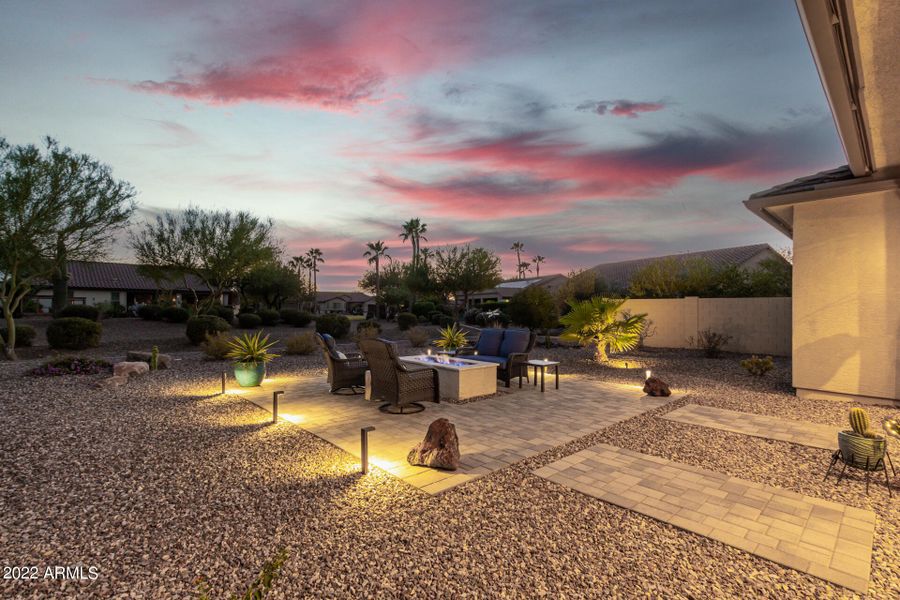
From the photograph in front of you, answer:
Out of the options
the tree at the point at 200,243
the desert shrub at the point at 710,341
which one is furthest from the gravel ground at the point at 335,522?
the tree at the point at 200,243

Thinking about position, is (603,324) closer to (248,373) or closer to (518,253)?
(248,373)

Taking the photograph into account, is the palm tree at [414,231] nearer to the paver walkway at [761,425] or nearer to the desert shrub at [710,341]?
the desert shrub at [710,341]

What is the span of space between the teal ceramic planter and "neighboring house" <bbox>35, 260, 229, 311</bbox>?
96.3 feet

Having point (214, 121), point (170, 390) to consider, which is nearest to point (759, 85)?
point (214, 121)

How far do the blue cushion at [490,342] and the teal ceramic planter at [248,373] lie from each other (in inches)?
176

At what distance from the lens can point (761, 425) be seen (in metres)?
5.46

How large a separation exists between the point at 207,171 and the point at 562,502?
45.7ft

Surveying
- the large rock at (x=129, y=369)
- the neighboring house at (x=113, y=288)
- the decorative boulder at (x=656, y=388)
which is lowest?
the decorative boulder at (x=656, y=388)

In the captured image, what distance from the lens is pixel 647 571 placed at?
241 centimetres

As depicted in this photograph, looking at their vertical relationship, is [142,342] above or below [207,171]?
below

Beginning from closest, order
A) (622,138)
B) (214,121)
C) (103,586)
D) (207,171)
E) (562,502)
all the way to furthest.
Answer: (103,586) < (562,502) < (214,121) < (622,138) < (207,171)

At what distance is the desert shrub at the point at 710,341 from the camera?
12166 mm

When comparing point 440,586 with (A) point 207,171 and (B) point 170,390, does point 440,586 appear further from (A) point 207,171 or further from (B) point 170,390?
(A) point 207,171

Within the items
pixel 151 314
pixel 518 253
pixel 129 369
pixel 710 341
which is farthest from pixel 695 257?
pixel 518 253
